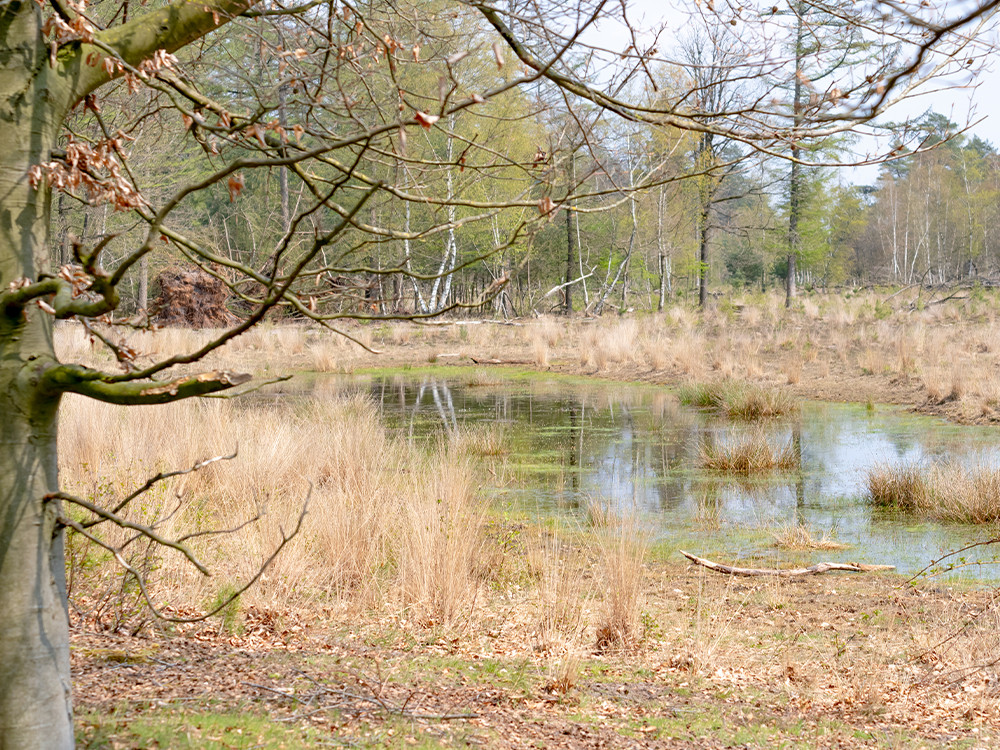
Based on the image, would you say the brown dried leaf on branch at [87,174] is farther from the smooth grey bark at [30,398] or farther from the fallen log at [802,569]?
the fallen log at [802,569]

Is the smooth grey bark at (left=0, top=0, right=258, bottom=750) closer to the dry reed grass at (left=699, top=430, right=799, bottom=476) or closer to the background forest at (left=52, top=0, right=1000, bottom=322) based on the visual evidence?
the background forest at (left=52, top=0, right=1000, bottom=322)

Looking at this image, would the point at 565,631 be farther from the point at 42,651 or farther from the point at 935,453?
the point at 935,453

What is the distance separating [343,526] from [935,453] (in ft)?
22.6

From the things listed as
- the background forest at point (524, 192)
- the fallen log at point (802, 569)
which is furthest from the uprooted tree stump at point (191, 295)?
the fallen log at point (802, 569)

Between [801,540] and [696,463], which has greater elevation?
[696,463]

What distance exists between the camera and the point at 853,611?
16.6 ft

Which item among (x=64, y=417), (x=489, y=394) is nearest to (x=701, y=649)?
(x=64, y=417)

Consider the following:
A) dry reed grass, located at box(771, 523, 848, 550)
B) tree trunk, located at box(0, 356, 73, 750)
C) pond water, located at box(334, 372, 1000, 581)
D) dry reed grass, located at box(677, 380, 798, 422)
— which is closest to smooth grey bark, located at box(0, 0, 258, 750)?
tree trunk, located at box(0, 356, 73, 750)

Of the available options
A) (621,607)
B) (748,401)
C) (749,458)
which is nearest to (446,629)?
(621,607)

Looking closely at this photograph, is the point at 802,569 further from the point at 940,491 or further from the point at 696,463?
the point at 696,463

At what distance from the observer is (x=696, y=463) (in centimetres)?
932

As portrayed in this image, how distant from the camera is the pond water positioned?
658 cm

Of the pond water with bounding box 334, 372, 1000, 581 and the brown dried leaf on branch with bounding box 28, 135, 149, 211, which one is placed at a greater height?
the brown dried leaf on branch with bounding box 28, 135, 149, 211

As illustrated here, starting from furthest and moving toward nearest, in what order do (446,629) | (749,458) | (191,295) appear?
1. (191,295)
2. (749,458)
3. (446,629)
